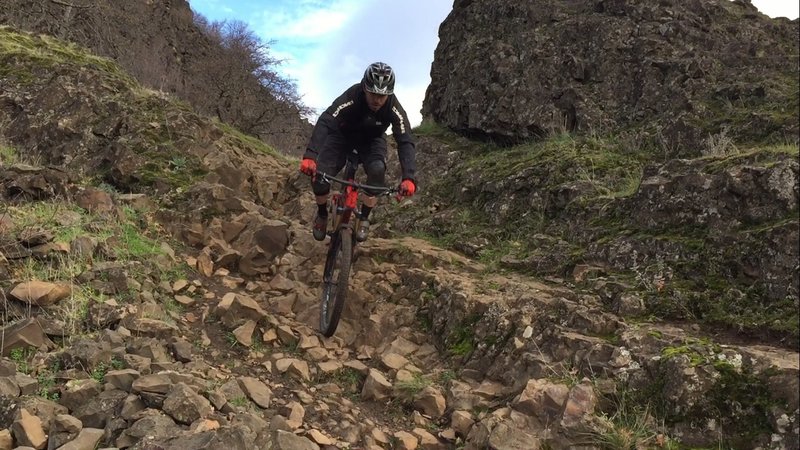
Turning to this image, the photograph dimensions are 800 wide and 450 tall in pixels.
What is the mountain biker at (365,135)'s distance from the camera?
5195 millimetres

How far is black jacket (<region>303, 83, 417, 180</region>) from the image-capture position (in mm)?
5539

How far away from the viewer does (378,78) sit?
16.8 feet

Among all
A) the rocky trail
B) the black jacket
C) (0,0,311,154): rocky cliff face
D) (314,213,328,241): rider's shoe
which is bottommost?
the rocky trail

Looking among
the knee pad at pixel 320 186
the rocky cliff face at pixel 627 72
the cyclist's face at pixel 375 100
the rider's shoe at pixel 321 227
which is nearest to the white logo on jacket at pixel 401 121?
the cyclist's face at pixel 375 100

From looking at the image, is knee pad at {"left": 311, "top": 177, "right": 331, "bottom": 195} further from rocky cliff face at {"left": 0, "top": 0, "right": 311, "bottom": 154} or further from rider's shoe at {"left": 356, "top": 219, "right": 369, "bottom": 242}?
rocky cliff face at {"left": 0, "top": 0, "right": 311, "bottom": 154}

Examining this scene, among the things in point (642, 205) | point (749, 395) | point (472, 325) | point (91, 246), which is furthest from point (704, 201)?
point (91, 246)

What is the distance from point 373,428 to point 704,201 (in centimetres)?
348

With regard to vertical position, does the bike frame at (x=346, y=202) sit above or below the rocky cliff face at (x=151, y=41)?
below

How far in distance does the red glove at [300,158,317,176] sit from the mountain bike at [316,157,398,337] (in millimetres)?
81

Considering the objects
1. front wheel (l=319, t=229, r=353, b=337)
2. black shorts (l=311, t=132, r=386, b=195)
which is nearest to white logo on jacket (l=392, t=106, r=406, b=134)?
black shorts (l=311, t=132, r=386, b=195)

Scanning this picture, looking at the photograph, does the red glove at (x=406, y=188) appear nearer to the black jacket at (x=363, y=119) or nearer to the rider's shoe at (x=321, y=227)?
the black jacket at (x=363, y=119)

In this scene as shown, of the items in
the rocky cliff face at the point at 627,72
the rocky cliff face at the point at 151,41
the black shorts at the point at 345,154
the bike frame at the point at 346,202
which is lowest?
the bike frame at the point at 346,202

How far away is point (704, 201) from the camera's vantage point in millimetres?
4578

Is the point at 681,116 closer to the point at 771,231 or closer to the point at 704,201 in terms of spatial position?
the point at 704,201
